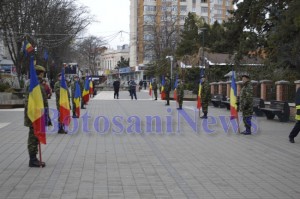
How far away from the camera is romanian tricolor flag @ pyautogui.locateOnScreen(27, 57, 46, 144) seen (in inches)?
343

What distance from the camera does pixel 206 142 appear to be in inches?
492

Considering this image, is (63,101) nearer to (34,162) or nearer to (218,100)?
(34,162)

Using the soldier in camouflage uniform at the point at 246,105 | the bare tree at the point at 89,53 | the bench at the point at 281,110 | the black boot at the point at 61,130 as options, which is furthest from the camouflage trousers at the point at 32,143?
the bare tree at the point at 89,53

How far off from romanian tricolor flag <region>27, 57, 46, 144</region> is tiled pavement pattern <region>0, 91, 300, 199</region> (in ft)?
2.27

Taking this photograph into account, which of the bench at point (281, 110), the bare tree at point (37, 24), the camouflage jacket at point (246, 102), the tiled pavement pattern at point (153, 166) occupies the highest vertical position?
the bare tree at point (37, 24)

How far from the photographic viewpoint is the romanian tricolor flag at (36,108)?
8.71m

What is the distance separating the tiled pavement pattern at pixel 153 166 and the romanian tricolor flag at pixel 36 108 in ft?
2.27

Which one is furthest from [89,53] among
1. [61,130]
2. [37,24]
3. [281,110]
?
[61,130]

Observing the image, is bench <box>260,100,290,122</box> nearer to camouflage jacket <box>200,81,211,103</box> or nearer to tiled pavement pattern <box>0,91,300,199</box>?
camouflage jacket <box>200,81,211,103</box>

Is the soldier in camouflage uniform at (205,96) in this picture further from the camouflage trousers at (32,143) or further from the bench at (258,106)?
the camouflage trousers at (32,143)

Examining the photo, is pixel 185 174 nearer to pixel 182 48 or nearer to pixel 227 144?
pixel 227 144

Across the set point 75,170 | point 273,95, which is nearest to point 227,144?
point 75,170

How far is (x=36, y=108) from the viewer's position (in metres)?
8.83

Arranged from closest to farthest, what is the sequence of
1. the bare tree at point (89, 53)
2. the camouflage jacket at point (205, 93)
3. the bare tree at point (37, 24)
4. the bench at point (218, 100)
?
the camouflage jacket at point (205, 93) < the bench at point (218, 100) < the bare tree at point (37, 24) < the bare tree at point (89, 53)
